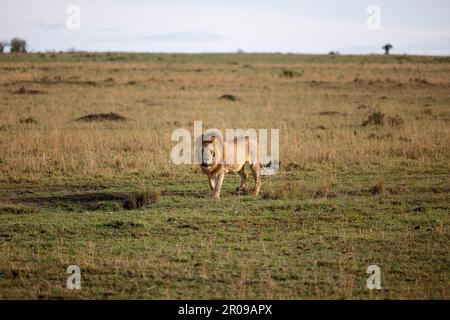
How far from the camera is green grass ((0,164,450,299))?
6777mm

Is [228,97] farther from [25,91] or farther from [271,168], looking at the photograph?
[271,168]

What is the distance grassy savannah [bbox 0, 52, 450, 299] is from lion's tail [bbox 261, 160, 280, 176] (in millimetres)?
245

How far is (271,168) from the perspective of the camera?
551 inches

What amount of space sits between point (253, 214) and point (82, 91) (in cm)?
2381

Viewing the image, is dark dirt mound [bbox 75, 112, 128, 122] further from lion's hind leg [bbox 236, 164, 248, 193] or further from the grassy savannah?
lion's hind leg [bbox 236, 164, 248, 193]

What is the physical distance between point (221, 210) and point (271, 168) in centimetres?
391

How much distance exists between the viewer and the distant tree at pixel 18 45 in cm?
7256

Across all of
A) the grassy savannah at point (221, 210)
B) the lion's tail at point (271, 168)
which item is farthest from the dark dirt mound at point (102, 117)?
the lion's tail at point (271, 168)

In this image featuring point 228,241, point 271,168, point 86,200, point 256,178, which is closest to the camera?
point 228,241

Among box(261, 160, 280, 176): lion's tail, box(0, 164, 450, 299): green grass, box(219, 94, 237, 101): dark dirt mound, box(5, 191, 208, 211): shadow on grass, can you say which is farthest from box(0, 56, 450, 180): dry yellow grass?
box(0, 164, 450, 299): green grass

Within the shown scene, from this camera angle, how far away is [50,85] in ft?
113

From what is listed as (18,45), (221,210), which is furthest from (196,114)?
(18,45)
